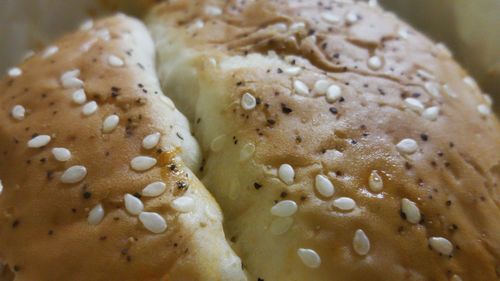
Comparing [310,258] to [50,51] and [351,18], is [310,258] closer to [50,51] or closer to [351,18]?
[351,18]

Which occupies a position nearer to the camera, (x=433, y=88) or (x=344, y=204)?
(x=344, y=204)

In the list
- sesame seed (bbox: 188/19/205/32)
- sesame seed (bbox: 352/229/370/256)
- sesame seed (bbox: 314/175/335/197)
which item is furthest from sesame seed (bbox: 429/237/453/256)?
sesame seed (bbox: 188/19/205/32)

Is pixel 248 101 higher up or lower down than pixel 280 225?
higher up

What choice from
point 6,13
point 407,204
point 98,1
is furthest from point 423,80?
point 6,13

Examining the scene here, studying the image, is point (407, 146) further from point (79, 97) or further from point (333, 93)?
point (79, 97)

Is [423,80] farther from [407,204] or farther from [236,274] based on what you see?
[236,274]

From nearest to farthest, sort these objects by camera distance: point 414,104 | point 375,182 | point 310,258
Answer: point 310,258, point 375,182, point 414,104

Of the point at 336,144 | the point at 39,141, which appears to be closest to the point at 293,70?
the point at 336,144

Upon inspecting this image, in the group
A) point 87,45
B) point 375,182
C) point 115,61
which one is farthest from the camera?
point 87,45

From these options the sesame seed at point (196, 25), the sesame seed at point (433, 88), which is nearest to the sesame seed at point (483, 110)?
the sesame seed at point (433, 88)
